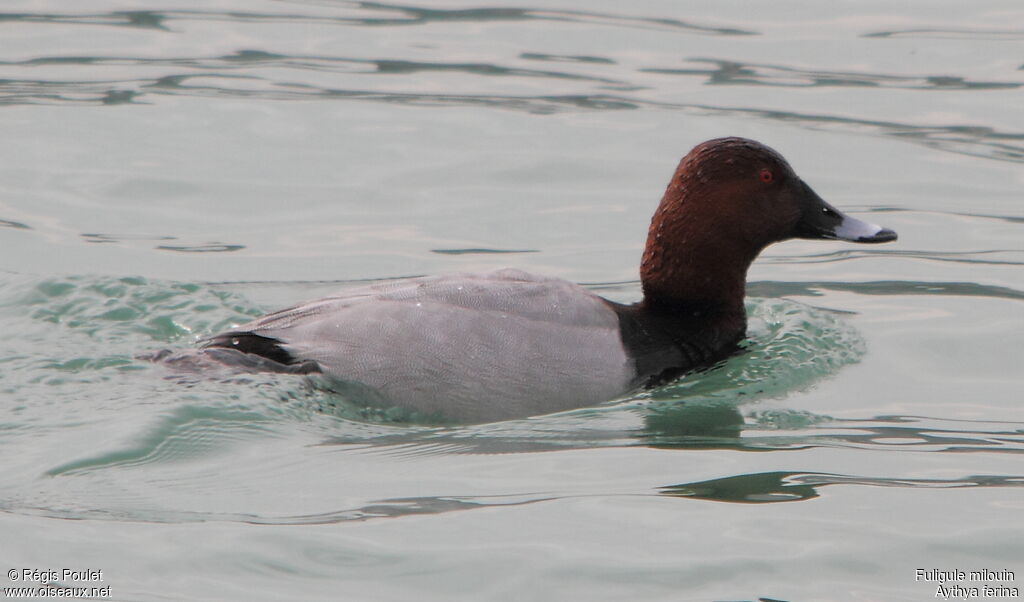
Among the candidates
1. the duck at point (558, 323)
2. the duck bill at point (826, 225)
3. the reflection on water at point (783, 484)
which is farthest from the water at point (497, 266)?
the duck bill at point (826, 225)

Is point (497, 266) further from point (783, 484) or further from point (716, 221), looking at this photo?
point (783, 484)

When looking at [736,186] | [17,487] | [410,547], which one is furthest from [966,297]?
[17,487]

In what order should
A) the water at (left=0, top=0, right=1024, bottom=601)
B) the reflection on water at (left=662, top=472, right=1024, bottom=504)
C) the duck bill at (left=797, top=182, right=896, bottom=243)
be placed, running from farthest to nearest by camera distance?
the duck bill at (left=797, top=182, right=896, bottom=243) → the reflection on water at (left=662, top=472, right=1024, bottom=504) → the water at (left=0, top=0, right=1024, bottom=601)

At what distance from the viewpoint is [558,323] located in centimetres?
647

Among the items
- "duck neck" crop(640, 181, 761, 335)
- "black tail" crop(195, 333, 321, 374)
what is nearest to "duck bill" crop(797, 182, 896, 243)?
"duck neck" crop(640, 181, 761, 335)

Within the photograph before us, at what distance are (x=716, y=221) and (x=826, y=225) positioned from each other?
1.84 feet

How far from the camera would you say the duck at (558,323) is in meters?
6.28

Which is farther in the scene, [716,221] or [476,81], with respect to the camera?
[476,81]

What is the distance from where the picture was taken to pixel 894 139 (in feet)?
36.2

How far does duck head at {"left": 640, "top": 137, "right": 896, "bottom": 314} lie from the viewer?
23.1 feet

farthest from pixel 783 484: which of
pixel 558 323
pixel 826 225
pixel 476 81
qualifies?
pixel 476 81

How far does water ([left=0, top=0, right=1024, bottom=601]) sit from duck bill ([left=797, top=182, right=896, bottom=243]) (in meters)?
0.58

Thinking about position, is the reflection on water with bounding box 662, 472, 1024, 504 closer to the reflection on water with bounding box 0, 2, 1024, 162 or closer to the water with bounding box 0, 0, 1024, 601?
the water with bounding box 0, 0, 1024, 601

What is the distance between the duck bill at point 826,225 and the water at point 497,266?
23.0 inches
